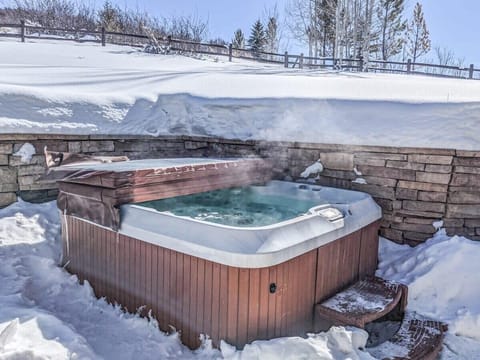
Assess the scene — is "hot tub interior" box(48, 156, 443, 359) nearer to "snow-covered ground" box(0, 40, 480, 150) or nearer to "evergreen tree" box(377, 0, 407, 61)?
"snow-covered ground" box(0, 40, 480, 150)

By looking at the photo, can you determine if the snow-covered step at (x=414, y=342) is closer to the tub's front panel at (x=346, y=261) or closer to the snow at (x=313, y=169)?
the tub's front panel at (x=346, y=261)

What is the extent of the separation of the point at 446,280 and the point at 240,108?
2.85 metres

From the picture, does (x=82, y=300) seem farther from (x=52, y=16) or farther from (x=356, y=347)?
(x=52, y=16)

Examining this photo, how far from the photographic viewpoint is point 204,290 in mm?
2125

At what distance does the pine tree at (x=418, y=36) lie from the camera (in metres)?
19.9

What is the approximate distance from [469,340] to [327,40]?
61.5 feet

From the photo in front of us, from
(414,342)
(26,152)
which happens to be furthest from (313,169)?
(26,152)

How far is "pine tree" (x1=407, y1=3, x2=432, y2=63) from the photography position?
1989 centimetres

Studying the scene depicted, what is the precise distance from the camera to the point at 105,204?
8.48 feet

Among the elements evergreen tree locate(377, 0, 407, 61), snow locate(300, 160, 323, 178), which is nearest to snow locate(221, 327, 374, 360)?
snow locate(300, 160, 323, 178)

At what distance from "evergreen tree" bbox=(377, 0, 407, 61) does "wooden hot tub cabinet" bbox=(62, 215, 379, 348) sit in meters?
18.4

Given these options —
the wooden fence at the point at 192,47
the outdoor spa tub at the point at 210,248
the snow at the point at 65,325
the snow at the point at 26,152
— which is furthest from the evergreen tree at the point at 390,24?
the snow at the point at 65,325

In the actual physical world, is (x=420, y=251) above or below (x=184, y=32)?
below

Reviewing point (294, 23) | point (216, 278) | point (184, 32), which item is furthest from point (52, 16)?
point (216, 278)
